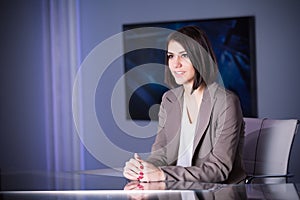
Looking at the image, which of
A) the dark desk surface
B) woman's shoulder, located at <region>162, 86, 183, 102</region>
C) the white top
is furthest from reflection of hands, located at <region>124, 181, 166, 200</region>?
woman's shoulder, located at <region>162, 86, 183, 102</region>

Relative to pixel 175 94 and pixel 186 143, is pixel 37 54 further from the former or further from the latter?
pixel 186 143

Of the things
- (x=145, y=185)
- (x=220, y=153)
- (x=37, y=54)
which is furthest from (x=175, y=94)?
(x=37, y=54)

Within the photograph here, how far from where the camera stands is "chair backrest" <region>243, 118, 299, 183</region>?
2.17 metres

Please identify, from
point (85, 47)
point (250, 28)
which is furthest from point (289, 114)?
point (85, 47)

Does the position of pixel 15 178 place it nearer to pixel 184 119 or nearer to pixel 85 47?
pixel 184 119

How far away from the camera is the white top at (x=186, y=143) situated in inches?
76.5

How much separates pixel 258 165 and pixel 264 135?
0.12m

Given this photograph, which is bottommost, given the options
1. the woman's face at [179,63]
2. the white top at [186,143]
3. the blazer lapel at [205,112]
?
the white top at [186,143]

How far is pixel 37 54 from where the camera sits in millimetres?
3992

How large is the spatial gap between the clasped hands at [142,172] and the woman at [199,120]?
0.14ft

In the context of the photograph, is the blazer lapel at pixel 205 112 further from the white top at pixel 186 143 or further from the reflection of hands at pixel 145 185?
the reflection of hands at pixel 145 185

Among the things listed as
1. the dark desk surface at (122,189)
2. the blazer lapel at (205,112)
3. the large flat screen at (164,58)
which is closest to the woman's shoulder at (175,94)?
the blazer lapel at (205,112)

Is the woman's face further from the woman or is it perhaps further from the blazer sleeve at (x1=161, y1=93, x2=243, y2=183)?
the blazer sleeve at (x1=161, y1=93, x2=243, y2=183)

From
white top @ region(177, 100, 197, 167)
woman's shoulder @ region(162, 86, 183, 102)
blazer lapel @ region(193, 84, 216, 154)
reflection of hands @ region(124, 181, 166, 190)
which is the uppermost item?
woman's shoulder @ region(162, 86, 183, 102)
